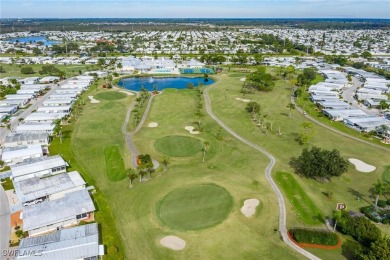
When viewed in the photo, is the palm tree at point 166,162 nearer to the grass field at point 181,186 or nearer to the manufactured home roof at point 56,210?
the grass field at point 181,186

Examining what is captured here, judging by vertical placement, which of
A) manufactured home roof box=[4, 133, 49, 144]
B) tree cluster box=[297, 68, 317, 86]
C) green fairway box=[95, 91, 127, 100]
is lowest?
manufactured home roof box=[4, 133, 49, 144]

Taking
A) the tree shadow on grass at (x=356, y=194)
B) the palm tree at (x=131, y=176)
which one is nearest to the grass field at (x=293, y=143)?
the tree shadow on grass at (x=356, y=194)

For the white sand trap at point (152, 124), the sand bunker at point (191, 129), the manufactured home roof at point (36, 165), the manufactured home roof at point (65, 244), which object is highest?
the manufactured home roof at point (36, 165)

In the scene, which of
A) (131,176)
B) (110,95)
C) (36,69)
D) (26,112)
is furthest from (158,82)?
(131,176)

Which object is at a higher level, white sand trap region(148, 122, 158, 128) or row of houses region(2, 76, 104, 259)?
white sand trap region(148, 122, 158, 128)

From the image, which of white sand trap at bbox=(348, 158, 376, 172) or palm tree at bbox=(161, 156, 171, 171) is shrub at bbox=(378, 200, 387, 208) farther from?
palm tree at bbox=(161, 156, 171, 171)

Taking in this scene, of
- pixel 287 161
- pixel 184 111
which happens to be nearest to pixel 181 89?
pixel 184 111

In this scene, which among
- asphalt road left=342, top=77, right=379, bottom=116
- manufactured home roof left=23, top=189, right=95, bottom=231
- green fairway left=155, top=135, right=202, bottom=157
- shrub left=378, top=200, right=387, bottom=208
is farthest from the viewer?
asphalt road left=342, top=77, right=379, bottom=116

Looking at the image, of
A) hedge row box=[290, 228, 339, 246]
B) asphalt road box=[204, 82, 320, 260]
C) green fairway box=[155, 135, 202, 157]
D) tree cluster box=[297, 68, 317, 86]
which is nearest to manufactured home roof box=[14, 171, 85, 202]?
green fairway box=[155, 135, 202, 157]
